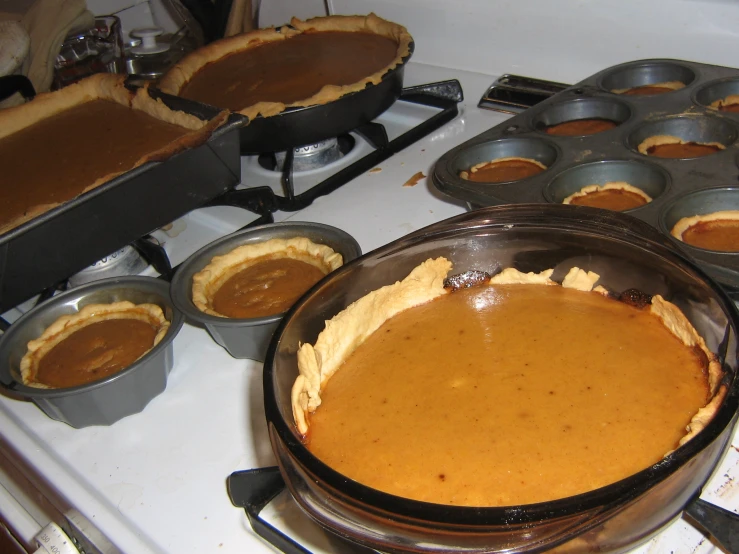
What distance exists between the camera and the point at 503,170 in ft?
4.73

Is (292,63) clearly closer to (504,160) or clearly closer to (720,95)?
(504,160)

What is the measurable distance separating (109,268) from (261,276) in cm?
43

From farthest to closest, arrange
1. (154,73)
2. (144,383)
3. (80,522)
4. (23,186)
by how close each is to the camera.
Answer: (154,73), (23,186), (144,383), (80,522)

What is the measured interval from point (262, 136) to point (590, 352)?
984 millimetres

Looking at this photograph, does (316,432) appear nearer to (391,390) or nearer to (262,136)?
(391,390)

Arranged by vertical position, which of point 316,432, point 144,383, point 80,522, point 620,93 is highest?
point 620,93

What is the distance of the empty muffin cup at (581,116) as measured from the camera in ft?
4.95

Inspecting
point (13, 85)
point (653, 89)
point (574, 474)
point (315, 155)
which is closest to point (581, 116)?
point (653, 89)

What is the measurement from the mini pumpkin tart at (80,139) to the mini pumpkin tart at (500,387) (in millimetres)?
658

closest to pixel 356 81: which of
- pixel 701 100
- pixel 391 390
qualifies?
pixel 701 100

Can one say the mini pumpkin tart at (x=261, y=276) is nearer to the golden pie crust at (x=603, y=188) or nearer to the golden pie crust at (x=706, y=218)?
the golden pie crust at (x=603, y=188)

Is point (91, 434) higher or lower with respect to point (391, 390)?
lower

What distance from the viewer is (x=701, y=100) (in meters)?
1.46

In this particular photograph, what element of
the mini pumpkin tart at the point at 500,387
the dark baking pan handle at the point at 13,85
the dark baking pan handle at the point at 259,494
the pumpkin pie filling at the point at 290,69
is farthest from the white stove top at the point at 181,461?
the dark baking pan handle at the point at 13,85
